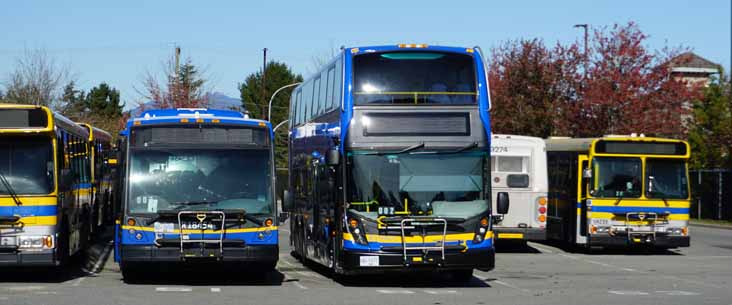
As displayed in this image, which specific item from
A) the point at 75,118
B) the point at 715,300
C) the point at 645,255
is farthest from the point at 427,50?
the point at 75,118

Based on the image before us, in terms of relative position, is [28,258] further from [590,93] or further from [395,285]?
[590,93]

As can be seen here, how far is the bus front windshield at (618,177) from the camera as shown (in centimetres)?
2570

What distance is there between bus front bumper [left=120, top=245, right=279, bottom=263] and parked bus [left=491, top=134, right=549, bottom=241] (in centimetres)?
962

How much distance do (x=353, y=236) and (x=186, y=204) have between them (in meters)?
2.51

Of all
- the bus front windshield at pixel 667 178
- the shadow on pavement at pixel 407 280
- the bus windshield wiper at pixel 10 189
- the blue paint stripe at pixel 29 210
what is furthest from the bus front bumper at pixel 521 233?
the bus windshield wiper at pixel 10 189

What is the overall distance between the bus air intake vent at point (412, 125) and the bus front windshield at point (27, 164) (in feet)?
15.9

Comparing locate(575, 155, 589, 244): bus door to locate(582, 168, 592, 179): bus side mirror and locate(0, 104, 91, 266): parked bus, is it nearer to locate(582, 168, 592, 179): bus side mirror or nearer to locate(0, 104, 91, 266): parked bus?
locate(582, 168, 592, 179): bus side mirror

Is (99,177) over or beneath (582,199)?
over

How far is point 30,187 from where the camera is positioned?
17.3 m

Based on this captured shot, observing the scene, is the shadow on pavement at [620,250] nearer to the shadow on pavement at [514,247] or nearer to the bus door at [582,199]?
the shadow on pavement at [514,247]

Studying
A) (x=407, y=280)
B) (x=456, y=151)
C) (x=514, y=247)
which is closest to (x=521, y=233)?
(x=514, y=247)

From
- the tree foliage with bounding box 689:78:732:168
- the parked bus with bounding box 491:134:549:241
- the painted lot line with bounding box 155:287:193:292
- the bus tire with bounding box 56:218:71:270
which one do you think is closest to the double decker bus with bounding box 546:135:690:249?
the parked bus with bounding box 491:134:549:241

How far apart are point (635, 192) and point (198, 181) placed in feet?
39.2

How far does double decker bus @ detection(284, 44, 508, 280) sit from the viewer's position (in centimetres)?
1716
